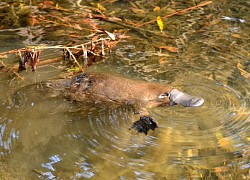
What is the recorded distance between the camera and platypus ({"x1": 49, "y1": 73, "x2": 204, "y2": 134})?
2.94m

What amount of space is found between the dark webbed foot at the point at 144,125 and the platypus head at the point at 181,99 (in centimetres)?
33

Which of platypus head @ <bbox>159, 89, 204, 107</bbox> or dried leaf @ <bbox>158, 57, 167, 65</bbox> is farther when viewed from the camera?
dried leaf @ <bbox>158, 57, 167, 65</bbox>

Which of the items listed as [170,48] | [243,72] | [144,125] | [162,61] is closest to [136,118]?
[144,125]

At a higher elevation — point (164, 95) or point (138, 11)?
point (138, 11)

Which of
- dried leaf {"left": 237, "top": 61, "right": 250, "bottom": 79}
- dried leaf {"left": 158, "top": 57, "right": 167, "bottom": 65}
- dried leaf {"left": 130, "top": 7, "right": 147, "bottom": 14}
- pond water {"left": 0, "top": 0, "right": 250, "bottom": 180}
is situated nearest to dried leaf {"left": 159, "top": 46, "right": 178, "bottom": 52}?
pond water {"left": 0, "top": 0, "right": 250, "bottom": 180}

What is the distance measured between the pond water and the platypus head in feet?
0.14

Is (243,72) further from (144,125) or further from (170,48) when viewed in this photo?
(144,125)

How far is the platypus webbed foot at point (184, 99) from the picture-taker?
115 inches

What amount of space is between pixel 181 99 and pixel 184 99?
0.02m

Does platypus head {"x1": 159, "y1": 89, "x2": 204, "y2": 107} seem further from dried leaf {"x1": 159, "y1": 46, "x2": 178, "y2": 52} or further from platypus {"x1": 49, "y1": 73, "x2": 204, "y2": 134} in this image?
dried leaf {"x1": 159, "y1": 46, "x2": 178, "y2": 52}

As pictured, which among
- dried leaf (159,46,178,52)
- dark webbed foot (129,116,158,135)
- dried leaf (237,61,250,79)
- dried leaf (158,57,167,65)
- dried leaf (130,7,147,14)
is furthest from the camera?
dried leaf (130,7,147,14)

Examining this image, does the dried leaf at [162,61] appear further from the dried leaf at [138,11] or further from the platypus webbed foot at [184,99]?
the dried leaf at [138,11]

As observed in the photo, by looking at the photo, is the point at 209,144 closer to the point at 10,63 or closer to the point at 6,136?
the point at 6,136

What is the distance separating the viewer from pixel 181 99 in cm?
296
